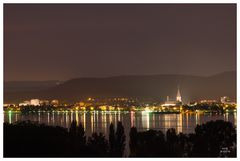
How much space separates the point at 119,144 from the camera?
14.5 metres

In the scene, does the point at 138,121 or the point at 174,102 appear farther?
the point at 174,102

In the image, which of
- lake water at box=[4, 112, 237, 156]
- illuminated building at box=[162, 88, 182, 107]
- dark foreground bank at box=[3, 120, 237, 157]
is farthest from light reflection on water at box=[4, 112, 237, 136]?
illuminated building at box=[162, 88, 182, 107]

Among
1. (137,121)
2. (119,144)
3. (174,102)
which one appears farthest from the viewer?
(174,102)

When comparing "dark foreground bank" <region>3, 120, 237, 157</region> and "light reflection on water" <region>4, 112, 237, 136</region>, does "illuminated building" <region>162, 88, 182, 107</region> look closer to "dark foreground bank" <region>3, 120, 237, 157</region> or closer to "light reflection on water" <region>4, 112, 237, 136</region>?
→ "light reflection on water" <region>4, 112, 237, 136</region>

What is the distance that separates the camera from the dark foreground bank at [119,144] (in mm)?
9766

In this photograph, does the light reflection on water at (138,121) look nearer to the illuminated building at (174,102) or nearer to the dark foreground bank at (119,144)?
the dark foreground bank at (119,144)

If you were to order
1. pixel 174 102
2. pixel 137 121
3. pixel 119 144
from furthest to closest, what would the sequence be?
pixel 174 102 < pixel 137 121 < pixel 119 144

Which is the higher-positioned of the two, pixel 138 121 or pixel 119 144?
pixel 119 144

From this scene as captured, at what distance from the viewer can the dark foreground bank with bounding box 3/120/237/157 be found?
9766 mm

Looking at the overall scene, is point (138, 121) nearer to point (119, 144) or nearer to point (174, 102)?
point (119, 144)

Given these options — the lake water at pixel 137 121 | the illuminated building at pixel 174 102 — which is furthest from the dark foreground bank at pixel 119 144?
the illuminated building at pixel 174 102

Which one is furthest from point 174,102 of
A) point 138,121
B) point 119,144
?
point 119,144

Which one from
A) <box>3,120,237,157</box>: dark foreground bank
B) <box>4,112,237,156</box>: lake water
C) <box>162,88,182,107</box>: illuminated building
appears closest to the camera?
<box>3,120,237,157</box>: dark foreground bank

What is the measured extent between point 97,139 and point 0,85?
690cm
